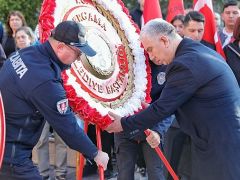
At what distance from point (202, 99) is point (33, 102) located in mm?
1131

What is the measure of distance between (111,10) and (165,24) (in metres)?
1.00

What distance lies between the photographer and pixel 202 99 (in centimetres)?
362

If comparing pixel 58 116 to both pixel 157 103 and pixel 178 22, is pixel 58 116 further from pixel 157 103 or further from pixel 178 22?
pixel 178 22

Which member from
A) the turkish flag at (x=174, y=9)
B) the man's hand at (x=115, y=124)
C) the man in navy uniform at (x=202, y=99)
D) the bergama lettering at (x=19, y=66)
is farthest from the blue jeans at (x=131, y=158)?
the turkish flag at (x=174, y=9)

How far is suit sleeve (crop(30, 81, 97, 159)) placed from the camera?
3.49 meters

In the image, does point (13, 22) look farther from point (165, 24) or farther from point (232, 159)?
point (232, 159)

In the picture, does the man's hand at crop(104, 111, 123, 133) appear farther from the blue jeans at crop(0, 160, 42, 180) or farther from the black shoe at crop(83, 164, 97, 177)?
the black shoe at crop(83, 164, 97, 177)

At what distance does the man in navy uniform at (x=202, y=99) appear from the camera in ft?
11.8

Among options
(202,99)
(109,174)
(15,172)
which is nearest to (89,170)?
(109,174)

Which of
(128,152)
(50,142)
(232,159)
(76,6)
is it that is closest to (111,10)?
(76,6)

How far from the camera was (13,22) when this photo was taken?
727cm

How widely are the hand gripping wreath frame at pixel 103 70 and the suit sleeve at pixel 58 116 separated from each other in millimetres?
336

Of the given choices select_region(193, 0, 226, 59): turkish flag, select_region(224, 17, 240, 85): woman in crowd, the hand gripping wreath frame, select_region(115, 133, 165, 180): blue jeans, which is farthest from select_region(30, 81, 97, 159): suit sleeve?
select_region(193, 0, 226, 59): turkish flag

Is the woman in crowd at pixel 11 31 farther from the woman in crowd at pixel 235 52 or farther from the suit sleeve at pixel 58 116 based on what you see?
the suit sleeve at pixel 58 116
